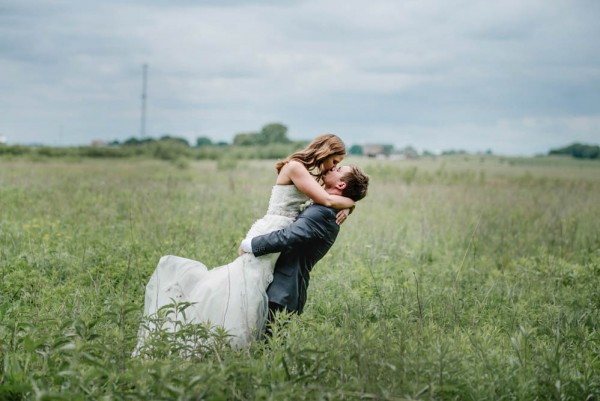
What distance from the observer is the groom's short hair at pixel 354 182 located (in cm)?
544

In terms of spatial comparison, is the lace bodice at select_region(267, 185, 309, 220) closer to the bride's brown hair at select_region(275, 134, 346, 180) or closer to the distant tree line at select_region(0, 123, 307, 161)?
the bride's brown hair at select_region(275, 134, 346, 180)

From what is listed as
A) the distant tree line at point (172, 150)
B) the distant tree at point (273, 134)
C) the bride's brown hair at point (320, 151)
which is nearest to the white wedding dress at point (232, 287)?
the bride's brown hair at point (320, 151)

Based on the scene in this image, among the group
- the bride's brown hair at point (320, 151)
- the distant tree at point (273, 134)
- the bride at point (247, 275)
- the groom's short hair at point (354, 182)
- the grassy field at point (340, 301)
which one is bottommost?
the grassy field at point (340, 301)

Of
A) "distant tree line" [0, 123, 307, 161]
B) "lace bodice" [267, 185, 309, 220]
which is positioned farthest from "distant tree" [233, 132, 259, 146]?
"lace bodice" [267, 185, 309, 220]

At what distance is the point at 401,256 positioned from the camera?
995cm

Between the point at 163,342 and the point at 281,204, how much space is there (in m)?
1.70

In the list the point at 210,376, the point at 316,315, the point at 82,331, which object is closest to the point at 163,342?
the point at 82,331

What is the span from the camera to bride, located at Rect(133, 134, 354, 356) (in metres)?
5.28

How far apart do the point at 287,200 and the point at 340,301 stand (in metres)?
1.93

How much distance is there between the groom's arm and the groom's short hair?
9.1 inches

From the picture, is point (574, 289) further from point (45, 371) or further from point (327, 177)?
point (45, 371)

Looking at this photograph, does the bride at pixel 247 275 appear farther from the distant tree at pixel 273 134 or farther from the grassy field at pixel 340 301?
the distant tree at pixel 273 134

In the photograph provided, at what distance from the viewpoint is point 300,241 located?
5277 millimetres

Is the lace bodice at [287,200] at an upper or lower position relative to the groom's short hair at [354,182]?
lower
